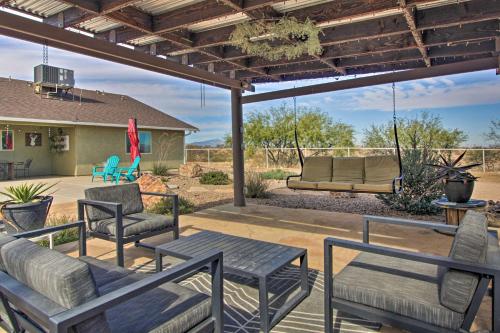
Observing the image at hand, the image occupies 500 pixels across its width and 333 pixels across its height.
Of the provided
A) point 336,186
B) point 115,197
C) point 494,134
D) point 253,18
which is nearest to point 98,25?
point 253,18

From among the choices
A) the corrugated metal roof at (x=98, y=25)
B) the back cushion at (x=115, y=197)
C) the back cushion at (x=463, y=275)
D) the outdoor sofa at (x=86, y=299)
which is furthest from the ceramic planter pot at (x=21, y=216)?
the back cushion at (x=463, y=275)

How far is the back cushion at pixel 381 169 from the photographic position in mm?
5770

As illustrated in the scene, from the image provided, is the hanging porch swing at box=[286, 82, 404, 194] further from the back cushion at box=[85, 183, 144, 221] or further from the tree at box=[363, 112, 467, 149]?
the tree at box=[363, 112, 467, 149]

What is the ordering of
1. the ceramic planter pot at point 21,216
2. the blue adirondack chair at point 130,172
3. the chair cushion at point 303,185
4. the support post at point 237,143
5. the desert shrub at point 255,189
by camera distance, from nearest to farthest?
the ceramic planter pot at point 21,216, the chair cushion at point 303,185, the support post at point 237,143, the desert shrub at point 255,189, the blue adirondack chair at point 130,172

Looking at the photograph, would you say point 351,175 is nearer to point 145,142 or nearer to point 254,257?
point 254,257

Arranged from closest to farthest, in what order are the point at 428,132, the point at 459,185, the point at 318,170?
1. the point at 459,185
2. the point at 318,170
3. the point at 428,132

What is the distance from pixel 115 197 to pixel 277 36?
2.75 metres

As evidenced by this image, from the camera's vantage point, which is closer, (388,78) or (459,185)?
(459,185)

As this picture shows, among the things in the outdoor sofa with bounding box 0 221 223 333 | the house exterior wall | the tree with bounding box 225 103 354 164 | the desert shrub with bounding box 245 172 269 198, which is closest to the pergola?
the outdoor sofa with bounding box 0 221 223 333

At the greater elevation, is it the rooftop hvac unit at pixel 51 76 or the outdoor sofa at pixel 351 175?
the rooftop hvac unit at pixel 51 76

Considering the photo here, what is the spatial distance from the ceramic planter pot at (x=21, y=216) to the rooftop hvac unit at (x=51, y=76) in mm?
2954

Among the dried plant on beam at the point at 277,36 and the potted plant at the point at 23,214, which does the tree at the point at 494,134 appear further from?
the potted plant at the point at 23,214

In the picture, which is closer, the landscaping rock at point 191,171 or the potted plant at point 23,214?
the potted plant at point 23,214

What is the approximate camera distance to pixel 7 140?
501 inches
